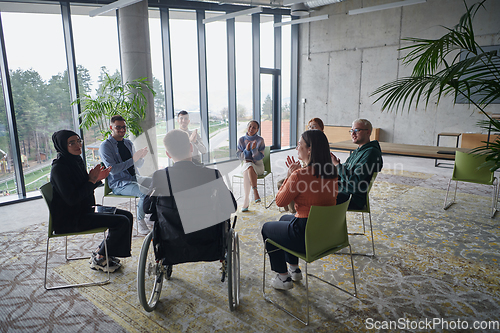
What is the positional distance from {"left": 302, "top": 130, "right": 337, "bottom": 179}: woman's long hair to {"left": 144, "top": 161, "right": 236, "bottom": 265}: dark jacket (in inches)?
27.4

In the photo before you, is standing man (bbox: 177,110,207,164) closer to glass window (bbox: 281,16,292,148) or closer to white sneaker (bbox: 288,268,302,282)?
white sneaker (bbox: 288,268,302,282)

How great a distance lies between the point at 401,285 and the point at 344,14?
28.1 ft

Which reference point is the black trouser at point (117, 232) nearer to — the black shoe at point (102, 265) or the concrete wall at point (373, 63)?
the black shoe at point (102, 265)

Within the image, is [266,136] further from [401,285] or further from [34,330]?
[34,330]

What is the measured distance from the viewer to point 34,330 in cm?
214

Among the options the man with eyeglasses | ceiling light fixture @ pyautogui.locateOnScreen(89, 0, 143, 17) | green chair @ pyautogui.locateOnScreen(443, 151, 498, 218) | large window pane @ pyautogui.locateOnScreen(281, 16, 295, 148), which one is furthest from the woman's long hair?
large window pane @ pyautogui.locateOnScreen(281, 16, 295, 148)

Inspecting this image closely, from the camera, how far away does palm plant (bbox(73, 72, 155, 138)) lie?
16.7 feet

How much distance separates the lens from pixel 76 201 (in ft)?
8.34

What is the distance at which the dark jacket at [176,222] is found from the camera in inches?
86.0

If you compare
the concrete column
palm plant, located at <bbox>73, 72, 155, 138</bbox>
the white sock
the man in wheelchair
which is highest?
the concrete column

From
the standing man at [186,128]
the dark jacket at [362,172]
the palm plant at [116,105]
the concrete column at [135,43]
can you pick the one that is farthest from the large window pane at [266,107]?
the dark jacket at [362,172]

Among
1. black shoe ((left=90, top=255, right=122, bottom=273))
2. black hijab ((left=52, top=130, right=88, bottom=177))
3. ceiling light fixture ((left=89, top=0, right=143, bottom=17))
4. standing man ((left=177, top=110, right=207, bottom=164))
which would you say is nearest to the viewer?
black hijab ((left=52, top=130, right=88, bottom=177))

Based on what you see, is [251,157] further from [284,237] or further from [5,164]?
[5,164]

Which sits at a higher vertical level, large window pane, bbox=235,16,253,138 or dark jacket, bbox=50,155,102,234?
large window pane, bbox=235,16,253,138
